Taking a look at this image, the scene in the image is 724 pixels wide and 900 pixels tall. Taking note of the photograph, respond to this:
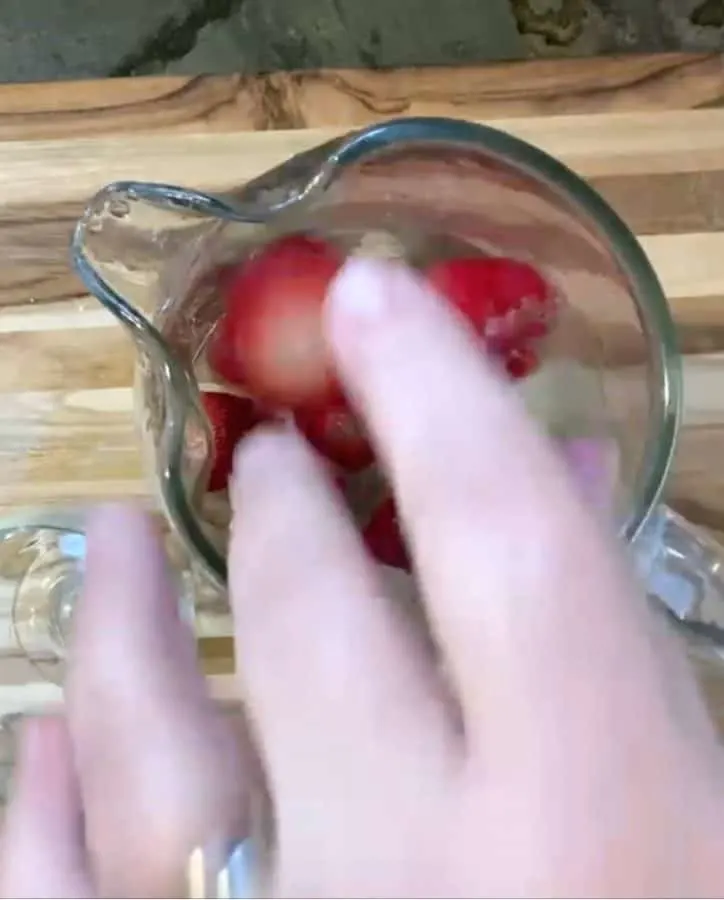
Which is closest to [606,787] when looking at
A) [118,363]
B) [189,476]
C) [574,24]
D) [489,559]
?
[489,559]

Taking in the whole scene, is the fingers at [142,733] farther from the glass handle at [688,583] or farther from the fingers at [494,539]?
the glass handle at [688,583]

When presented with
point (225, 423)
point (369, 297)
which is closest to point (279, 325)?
point (225, 423)

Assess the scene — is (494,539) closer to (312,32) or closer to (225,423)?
(225,423)

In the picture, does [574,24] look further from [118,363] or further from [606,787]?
[606,787]

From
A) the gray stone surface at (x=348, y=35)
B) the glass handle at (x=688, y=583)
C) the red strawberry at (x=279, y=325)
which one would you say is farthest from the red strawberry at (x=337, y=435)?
the gray stone surface at (x=348, y=35)

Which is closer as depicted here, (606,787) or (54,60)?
(606,787)
